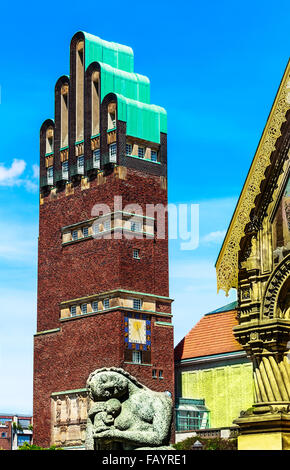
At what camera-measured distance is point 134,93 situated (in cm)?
7306

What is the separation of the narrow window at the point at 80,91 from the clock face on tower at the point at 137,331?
1506cm

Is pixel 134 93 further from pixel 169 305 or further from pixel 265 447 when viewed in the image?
pixel 265 447

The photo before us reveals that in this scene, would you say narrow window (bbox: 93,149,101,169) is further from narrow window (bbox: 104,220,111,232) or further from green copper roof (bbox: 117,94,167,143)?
narrow window (bbox: 104,220,111,232)

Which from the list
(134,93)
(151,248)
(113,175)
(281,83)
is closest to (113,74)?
(134,93)

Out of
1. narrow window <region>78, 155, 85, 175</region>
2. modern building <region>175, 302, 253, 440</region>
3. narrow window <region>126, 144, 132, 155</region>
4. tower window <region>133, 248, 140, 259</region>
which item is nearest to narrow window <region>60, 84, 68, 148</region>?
narrow window <region>78, 155, 85, 175</region>

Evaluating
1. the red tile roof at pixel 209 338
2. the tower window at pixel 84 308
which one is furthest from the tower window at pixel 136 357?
the red tile roof at pixel 209 338

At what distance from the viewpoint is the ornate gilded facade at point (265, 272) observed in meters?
13.5

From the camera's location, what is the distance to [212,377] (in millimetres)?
71062

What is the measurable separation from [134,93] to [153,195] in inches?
325

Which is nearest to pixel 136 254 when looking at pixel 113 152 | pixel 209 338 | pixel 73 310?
pixel 73 310

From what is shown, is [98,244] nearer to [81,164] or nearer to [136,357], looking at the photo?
[81,164]

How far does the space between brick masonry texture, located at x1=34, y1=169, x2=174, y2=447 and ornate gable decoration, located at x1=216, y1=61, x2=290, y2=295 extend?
168 ft

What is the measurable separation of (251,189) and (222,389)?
57.0 m

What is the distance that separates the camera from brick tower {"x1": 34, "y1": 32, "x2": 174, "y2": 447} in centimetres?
6738
